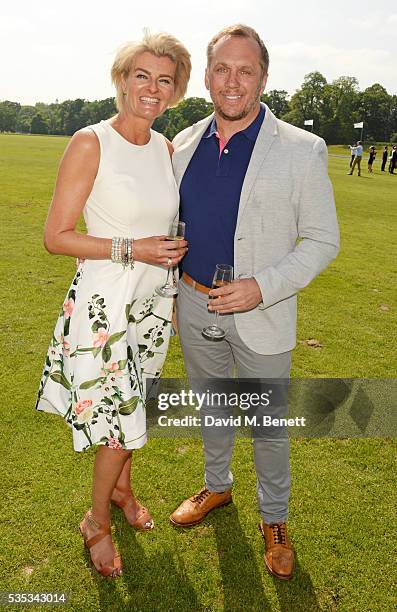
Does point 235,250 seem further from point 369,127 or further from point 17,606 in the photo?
point 369,127

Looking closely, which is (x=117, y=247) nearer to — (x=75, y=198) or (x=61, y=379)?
(x=75, y=198)

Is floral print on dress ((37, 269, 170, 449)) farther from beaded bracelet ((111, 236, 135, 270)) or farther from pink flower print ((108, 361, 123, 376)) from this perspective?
beaded bracelet ((111, 236, 135, 270))

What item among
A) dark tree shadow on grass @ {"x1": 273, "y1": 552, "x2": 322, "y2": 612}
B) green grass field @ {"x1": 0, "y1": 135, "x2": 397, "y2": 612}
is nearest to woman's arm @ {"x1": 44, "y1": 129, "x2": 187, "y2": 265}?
green grass field @ {"x1": 0, "y1": 135, "x2": 397, "y2": 612}

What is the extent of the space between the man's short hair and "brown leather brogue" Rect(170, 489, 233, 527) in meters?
3.03

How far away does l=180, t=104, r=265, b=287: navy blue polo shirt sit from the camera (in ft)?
10.2

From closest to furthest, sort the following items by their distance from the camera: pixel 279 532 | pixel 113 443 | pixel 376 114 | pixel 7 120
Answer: pixel 113 443 < pixel 279 532 < pixel 376 114 < pixel 7 120

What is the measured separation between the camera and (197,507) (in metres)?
3.75

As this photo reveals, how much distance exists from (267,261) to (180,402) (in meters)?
2.66

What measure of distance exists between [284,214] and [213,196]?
48cm

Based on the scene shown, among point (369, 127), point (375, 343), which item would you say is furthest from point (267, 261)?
point (369, 127)

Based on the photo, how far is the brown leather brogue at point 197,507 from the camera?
3699mm

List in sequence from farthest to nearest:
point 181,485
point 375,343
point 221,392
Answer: point 375,343, point 181,485, point 221,392

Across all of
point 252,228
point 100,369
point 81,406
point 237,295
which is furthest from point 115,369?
point 252,228

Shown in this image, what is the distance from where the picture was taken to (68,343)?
3148 millimetres
